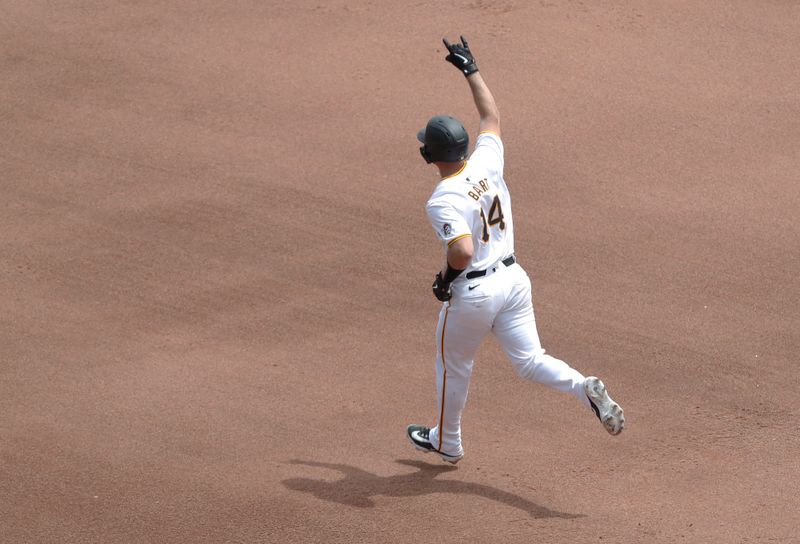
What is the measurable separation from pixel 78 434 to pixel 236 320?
185 cm

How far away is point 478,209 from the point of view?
627cm

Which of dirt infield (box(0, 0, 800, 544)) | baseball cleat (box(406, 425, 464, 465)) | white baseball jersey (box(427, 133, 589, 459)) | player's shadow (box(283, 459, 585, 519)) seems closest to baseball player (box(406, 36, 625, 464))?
white baseball jersey (box(427, 133, 589, 459))

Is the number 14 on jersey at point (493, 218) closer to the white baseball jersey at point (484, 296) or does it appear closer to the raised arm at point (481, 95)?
the white baseball jersey at point (484, 296)

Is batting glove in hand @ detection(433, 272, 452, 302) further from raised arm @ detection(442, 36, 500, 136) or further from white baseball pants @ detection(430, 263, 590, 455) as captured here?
raised arm @ detection(442, 36, 500, 136)

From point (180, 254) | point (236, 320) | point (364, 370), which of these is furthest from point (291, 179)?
point (364, 370)

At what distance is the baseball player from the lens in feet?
20.4

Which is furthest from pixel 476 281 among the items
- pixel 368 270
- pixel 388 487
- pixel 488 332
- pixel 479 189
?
pixel 368 270

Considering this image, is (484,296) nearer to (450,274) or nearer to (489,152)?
(450,274)

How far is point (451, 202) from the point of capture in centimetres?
621

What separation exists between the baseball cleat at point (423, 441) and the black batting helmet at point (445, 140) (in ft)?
5.91

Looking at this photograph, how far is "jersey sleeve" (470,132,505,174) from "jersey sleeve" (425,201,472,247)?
472mm

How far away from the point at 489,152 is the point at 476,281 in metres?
0.81

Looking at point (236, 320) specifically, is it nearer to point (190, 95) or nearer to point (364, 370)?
point (364, 370)

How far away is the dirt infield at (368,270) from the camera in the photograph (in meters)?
6.70
